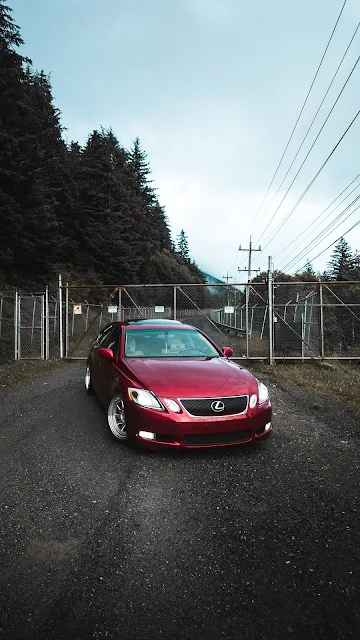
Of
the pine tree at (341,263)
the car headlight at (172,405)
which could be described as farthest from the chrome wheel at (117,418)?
the pine tree at (341,263)

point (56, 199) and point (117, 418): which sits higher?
point (56, 199)

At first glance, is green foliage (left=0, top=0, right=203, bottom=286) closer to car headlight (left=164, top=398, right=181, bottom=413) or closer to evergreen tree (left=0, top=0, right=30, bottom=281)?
evergreen tree (left=0, top=0, right=30, bottom=281)

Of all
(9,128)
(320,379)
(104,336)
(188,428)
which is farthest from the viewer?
(9,128)

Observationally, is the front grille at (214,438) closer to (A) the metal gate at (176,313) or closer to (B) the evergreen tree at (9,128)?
(A) the metal gate at (176,313)

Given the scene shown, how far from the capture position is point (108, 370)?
5.40 metres

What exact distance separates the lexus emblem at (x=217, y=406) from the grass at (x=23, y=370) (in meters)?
6.08

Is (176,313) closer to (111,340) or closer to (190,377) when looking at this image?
(111,340)

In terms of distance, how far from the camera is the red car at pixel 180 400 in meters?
3.93

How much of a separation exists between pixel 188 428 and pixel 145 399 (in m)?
0.54

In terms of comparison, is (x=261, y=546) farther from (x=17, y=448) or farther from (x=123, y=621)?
(x=17, y=448)

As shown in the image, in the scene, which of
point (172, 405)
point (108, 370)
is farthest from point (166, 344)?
point (172, 405)

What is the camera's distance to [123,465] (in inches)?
158

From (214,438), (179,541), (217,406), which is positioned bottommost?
(179,541)

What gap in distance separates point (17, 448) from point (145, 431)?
163 centimetres
